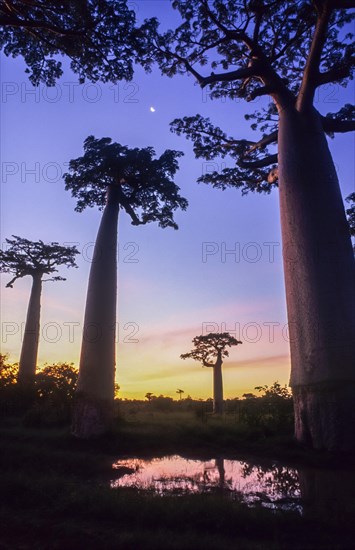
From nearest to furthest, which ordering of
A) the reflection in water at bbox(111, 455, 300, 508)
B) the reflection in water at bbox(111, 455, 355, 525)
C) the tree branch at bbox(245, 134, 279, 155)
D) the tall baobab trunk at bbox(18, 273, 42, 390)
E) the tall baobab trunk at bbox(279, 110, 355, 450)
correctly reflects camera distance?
the reflection in water at bbox(111, 455, 355, 525), the reflection in water at bbox(111, 455, 300, 508), the tall baobab trunk at bbox(279, 110, 355, 450), the tree branch at bbox(245, 134, 279, 155), the tall baobab trunk at bbox(18, 273, 42, 390)

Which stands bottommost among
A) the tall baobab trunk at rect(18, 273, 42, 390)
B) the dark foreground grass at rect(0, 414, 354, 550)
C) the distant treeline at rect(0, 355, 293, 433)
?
Result: the dark foreground grass at rect(0, 414, 354, 550)

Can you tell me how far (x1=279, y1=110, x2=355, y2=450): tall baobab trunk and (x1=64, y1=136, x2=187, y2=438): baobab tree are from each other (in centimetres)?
537

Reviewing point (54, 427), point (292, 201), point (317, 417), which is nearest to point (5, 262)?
point (54, 427)

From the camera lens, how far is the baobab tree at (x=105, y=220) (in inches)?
427

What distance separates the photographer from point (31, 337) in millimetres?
20000

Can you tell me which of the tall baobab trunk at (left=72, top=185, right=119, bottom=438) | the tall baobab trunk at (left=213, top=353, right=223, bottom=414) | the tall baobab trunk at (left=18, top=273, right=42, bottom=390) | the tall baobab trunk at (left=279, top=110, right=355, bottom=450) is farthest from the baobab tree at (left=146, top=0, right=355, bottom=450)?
the tall baobab trunk at (left=213, top=353, right=223, bottom=414)

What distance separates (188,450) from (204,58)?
10.3 m

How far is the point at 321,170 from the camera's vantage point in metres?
8.52

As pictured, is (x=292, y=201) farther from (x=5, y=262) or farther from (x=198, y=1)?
(x=5, y=262)

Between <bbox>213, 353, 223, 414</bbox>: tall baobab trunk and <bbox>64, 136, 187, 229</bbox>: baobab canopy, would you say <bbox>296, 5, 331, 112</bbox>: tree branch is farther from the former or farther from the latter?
<bbox>213, 353, 223, 414</bbox>: tall baobab trunk

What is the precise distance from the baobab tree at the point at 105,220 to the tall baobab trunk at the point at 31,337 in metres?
8.24

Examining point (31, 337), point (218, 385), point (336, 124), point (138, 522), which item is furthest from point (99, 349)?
point (218, 385)

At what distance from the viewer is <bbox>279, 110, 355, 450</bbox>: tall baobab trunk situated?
6711 mm

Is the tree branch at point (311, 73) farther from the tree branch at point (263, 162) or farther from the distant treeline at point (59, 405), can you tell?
the distant treeline at point (59, 405)
